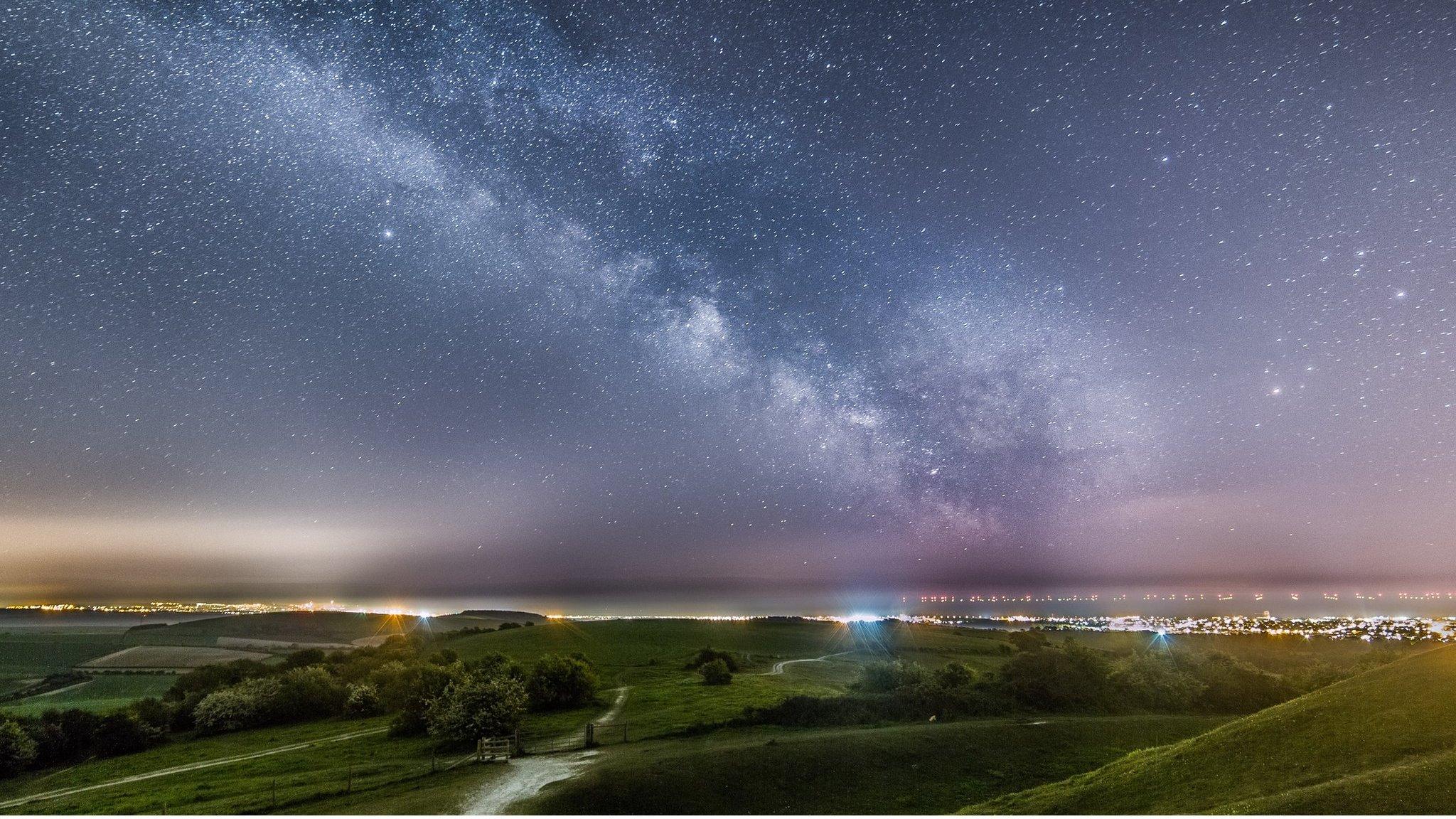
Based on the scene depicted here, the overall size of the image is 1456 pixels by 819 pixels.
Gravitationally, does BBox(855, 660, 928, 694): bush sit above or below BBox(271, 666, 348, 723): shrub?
above

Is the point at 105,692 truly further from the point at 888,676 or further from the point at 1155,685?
the point at 1155,685

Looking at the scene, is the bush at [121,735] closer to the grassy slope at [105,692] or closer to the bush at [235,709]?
the bush at [235,709]

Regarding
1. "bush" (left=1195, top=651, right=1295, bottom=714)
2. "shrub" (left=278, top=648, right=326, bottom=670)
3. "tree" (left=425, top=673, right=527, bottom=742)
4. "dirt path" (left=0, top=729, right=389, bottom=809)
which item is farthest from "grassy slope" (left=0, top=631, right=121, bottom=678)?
"bush" (left=1195, top=651, right=1295, bottom=714)

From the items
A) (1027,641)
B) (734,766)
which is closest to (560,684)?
(734,766)

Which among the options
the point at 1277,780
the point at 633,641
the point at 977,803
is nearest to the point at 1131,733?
the point at 977,803

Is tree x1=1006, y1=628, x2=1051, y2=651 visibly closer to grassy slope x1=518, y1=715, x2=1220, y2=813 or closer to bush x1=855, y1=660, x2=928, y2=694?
bush x1=855, y1=660, x2=928, y2=694

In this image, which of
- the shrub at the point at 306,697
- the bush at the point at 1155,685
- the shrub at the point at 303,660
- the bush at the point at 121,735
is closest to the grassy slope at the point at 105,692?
the shrub at the point at 303,660

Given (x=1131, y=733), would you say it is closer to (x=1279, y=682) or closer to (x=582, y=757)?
(x=1279, y=682)
